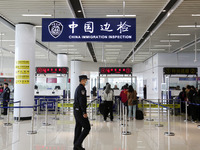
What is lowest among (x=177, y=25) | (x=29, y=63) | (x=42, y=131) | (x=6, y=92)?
(x=42, y=131)

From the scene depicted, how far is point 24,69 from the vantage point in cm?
1130

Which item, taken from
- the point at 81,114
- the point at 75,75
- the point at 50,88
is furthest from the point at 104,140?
the point at 75,75

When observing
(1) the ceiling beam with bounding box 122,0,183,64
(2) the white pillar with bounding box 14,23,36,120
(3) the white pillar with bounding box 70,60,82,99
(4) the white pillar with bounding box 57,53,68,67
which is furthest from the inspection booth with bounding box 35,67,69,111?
(3) the white pillar with bounding box 70,60,82,99

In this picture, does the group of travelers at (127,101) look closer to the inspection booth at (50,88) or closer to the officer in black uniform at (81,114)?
the inspection booth at (50,88)

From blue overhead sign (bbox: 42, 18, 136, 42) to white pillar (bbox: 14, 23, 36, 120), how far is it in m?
4.09

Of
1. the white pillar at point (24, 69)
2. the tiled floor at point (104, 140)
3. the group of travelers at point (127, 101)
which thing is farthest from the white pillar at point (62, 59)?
the tiled floor at point (104, 140)

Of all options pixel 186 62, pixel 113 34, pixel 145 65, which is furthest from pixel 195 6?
pixel 145 65

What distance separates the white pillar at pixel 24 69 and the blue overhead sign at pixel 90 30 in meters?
4.09

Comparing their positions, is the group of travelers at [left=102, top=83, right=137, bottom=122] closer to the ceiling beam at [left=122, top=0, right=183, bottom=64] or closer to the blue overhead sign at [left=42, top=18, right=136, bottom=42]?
the ceiling beam at [left=122, top=0, right=183, bottom=64]

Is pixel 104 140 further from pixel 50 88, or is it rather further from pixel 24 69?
pixel 50 88

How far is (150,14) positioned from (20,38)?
6.23 metres

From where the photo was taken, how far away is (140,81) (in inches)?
1281

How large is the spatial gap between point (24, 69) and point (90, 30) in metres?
5.03

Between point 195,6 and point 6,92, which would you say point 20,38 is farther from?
point 195,6
